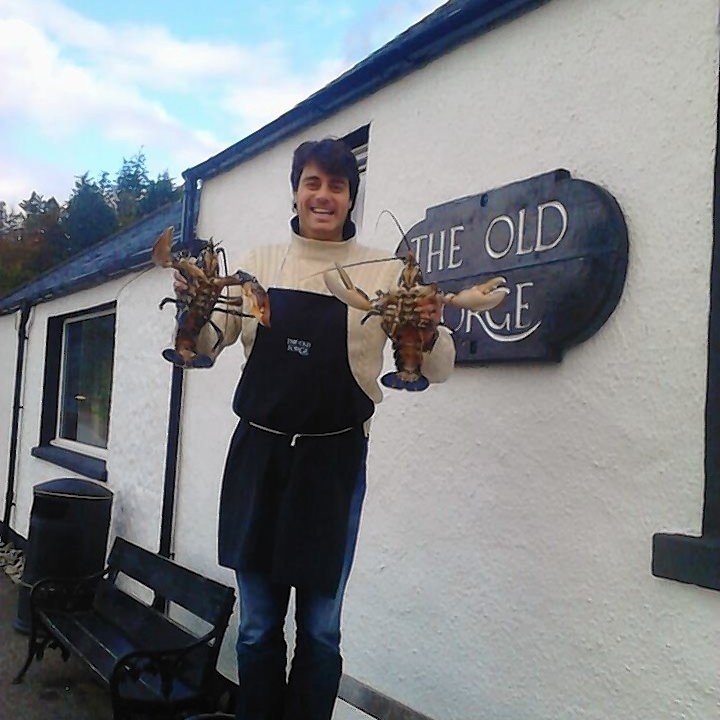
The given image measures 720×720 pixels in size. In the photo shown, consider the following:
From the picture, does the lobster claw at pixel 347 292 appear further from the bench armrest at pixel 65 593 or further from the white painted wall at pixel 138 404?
the bench armrest at pixel 65 593

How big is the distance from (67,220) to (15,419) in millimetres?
22610

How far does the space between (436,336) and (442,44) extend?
1.59 metres

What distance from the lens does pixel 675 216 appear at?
6.82 feet

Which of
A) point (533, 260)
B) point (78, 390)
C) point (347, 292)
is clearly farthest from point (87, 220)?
point (347, 292)

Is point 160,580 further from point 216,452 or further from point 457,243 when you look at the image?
point 457,243

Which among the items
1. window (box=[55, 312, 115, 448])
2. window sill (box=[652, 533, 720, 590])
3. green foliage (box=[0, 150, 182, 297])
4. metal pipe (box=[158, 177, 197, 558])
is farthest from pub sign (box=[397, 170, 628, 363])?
green foliage (box=[0, 150, 182, 297])

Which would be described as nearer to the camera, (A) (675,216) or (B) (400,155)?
(A) (675,216)

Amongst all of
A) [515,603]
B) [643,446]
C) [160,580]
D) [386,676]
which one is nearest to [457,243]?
[643,446]

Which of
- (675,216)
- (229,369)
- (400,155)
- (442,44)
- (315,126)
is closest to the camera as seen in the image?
(675,216)

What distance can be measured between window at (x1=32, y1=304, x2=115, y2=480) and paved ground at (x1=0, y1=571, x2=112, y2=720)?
1.50 metres

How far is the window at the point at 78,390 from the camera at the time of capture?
6.86 m

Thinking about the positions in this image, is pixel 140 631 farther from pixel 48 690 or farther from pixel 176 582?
pixel 48 690

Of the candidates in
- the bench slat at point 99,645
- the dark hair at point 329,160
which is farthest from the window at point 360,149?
the bench slat at point 99,645

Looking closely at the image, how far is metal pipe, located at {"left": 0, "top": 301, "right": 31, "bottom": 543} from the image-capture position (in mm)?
8570
